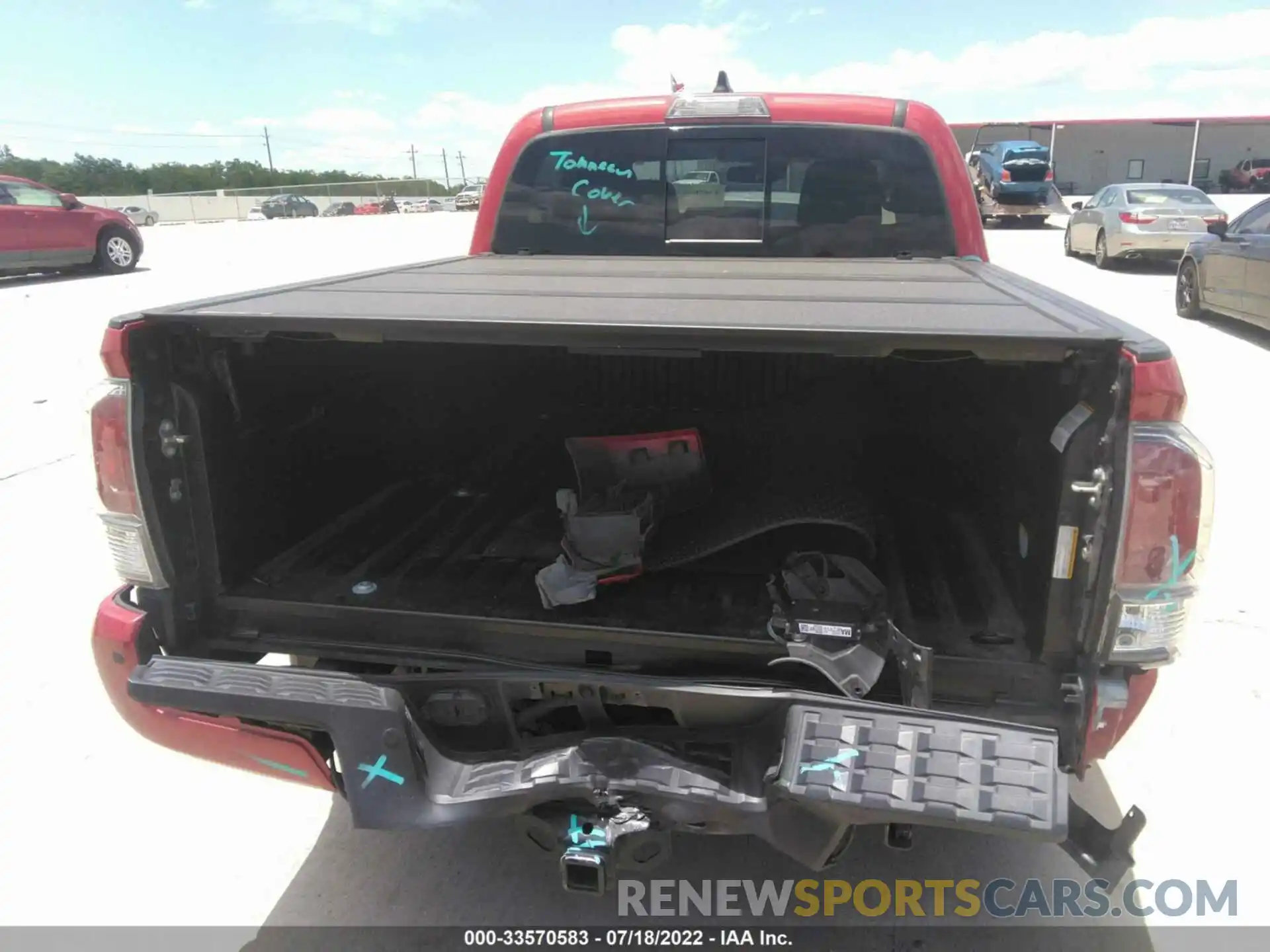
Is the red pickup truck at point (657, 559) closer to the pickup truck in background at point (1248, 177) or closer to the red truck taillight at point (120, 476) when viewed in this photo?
the red truck taillight at point (120, 476)

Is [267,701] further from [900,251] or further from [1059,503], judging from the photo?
[900,251]

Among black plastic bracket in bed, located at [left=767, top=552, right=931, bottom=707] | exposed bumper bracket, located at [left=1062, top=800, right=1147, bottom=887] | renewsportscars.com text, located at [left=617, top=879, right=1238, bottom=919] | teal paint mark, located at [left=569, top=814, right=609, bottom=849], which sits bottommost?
renewsportscars.com text, located at [left=617, top=879, right=1238, bottom=919]

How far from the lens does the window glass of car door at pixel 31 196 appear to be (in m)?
14.9

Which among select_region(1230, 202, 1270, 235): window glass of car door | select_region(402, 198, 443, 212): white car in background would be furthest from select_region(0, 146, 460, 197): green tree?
select_region(1230, 202, 1270, 235): window glass of car door

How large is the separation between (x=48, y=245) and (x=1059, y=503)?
716 inches

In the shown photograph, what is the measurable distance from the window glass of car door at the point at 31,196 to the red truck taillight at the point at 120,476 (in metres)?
16.3

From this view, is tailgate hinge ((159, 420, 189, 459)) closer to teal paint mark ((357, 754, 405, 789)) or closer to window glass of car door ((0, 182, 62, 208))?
teal paint mark ((357, 754, 405, 789))

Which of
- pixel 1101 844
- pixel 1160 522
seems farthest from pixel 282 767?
pixel 1160 522

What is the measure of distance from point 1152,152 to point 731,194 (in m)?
47.7

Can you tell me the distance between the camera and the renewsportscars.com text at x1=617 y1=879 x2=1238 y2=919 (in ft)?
7.99

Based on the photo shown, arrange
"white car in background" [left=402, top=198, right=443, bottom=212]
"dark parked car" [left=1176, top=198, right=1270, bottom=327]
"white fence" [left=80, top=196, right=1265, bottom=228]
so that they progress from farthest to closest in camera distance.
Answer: "white car in background" [left=402, top=198, right=443, bottom=212]
"white fence" [left=80, top=196, right=1265, bottom=228]
"dark parked car" [left=1176, top=198, right=1270, bottom=327]

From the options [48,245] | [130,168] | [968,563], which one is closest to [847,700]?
[968,563]

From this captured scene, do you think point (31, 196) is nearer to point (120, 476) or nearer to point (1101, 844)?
point (120, 476)

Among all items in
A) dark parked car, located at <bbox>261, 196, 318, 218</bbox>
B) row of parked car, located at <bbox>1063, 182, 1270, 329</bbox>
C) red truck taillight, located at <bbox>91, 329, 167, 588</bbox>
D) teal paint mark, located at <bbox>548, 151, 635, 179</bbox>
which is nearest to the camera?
red truck taillight, located at <bbox>91, 329, 167, 588</bbox>
